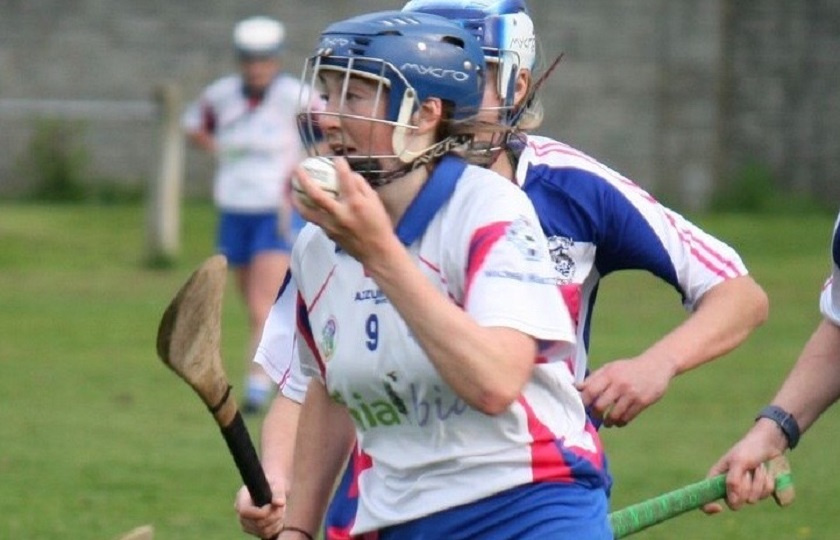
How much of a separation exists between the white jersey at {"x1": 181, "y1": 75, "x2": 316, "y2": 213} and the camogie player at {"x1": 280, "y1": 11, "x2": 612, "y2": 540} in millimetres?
8947

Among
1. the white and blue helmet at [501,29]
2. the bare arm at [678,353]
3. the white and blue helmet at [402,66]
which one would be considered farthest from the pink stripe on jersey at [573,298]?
the white and blue helmet at [402,66]

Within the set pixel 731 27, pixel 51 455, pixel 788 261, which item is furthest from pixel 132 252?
pixel 51 455

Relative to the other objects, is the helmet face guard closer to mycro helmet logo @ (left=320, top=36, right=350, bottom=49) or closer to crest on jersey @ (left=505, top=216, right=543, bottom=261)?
mycro helmet logo @ (left=320, top=36, right=350, bottom=49)

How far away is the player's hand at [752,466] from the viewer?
4426 millimetres

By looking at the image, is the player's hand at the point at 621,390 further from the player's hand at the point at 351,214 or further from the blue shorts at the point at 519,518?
the player's hand at the point at 351,214

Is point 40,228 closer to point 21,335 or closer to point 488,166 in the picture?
point 21,335

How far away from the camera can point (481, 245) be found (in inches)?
134

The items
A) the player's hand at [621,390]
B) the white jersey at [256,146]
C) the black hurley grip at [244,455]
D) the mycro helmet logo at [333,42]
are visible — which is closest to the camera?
the mycro helmet logo at [333,42]

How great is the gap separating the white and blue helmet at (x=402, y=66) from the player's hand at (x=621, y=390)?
1.89 ft

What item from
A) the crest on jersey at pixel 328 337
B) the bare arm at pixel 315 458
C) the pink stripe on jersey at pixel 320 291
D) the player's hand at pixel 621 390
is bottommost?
the bare arm at pixel 315 458

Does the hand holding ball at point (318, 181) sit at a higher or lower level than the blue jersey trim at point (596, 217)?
higher

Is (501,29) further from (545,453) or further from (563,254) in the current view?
(545,453)

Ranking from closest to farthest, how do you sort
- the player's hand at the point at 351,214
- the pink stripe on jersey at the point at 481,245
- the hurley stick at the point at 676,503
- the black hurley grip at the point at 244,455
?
the player's hand at the point at 351,214 → the pink stripe on jersey at the point at 481,245 → the black hurley grip at the point at 244,455 → the hurley stick at the point at 676,503

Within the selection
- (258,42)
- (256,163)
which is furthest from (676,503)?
(256,163)
